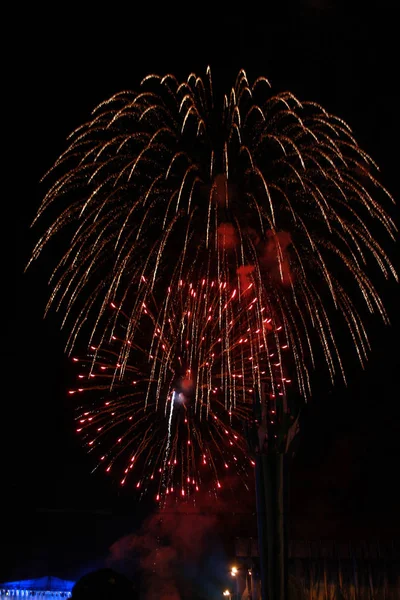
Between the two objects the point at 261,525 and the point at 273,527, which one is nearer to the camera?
the point at 273,527

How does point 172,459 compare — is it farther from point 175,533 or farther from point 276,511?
point 175,533

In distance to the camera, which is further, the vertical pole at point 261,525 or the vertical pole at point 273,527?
the vertical pole at point 261,525

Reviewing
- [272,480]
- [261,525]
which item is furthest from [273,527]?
[272,480]

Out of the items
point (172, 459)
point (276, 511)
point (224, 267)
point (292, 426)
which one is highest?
point (224, 267)

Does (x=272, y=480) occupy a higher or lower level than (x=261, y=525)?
higher

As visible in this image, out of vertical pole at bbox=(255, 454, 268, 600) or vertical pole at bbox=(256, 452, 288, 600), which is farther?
vertical pole at bbox=(255, 454, 268, 600)

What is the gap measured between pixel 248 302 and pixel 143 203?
13.9 feet

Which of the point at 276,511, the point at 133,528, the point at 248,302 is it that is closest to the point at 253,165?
the point at 248,302

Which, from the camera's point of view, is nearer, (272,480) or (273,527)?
(273,527)

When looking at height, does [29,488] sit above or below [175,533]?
above

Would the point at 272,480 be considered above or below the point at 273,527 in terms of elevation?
above

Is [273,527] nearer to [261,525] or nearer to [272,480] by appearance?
[261,525]

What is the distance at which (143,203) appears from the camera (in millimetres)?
15219

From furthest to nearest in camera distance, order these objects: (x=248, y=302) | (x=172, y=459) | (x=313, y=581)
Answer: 1. (x=313, y=581)
2. (x=172, y=459)
3. (x=248, y=302)
